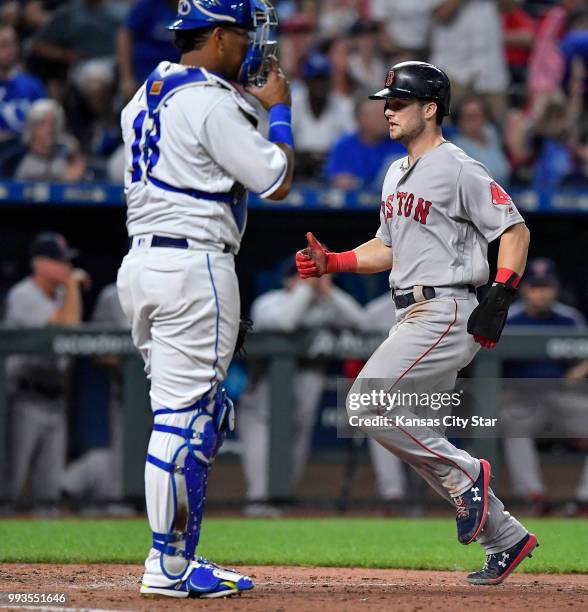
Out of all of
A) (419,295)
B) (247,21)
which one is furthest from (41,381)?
(247,21)

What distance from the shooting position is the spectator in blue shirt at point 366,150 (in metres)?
9.11

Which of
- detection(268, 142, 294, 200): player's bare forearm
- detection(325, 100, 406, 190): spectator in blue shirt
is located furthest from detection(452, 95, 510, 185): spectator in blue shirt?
detection(268, 142, 294, 200): player's bare forearm

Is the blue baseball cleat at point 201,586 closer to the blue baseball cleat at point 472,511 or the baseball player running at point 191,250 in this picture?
the baseball player running at point 191,250

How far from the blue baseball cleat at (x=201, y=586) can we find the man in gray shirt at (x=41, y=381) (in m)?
4.00

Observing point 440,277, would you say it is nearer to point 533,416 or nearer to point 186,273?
point 186,273

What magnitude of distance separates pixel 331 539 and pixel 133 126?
9.69ft

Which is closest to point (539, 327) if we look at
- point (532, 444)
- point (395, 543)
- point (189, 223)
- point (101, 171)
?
point (532, 444)

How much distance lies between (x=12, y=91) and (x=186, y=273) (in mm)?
5799

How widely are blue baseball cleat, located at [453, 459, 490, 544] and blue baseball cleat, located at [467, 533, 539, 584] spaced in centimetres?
19

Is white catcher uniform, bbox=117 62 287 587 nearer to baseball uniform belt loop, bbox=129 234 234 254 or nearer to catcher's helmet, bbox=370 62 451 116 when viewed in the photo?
baseball uniform belt loop, bbox=129 234 234 254

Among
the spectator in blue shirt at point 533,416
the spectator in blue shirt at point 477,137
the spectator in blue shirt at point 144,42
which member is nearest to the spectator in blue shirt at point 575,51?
the spectator in blue shirt at point 477,137

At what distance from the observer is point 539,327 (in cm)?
832

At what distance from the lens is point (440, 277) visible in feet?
14.3

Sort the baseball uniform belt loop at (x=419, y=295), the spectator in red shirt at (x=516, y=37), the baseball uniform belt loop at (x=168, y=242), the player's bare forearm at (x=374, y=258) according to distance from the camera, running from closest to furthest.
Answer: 1. the baseball uniform belt loop at (x=168, y=242)
2. the baseball uniform belt loop at (x=419, y=295)
3. the player's bare forearm at (x=374, y=258)
4. the spectator in red shirt at (x=516, y=37)
